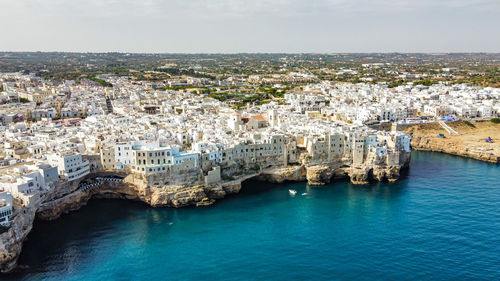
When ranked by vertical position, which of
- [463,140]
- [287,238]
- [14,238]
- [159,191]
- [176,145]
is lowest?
[287,238]

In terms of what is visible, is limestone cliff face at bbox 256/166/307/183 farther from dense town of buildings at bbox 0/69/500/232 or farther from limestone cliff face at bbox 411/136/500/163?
limestone cliff face at bbox 411/136/500/163

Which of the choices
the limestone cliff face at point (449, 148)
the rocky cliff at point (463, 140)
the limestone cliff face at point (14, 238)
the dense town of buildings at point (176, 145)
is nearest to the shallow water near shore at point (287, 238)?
the limestone cliff face at point (14, 238)

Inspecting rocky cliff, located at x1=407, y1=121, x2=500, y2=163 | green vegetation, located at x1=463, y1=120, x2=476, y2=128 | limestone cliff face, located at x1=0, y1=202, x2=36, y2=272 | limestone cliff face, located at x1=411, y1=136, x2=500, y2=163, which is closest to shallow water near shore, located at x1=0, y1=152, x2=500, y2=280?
limestone cliff face, located at x1=0, y1=202, x2=36, y2=272

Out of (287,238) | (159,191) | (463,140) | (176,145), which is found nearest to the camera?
(287,238)

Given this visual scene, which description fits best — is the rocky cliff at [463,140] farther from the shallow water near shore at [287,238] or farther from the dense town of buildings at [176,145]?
the shallow water near shore at [287,238]

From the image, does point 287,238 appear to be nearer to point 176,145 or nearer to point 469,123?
point 176,145

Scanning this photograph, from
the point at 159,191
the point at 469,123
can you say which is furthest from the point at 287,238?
the point at 469,123

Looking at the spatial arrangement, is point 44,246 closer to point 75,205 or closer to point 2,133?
point 75,205
